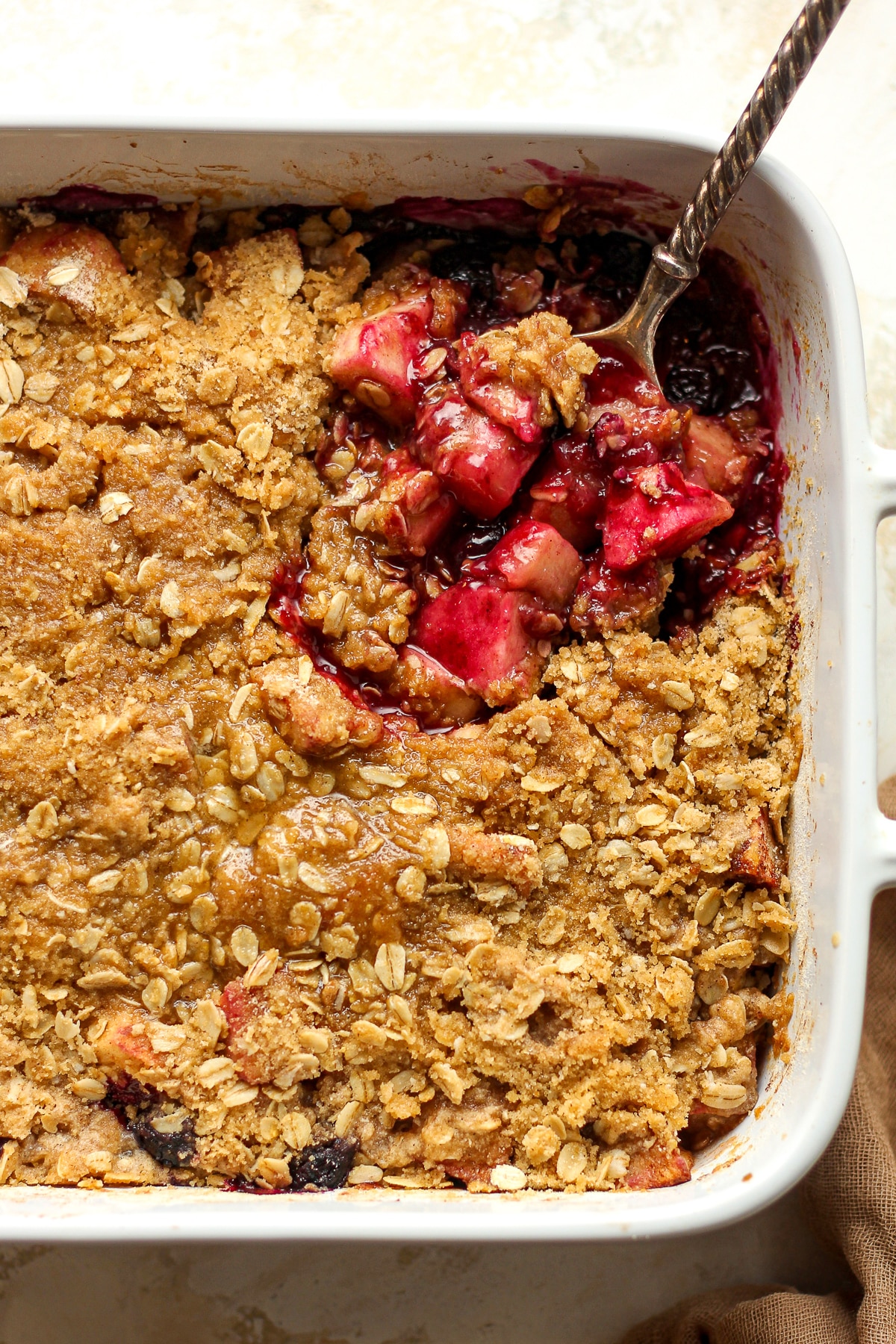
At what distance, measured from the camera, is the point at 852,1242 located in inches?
72.8

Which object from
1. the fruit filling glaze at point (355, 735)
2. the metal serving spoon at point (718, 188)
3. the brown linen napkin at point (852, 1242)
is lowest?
the brown linen napkin at point (852, 1242)

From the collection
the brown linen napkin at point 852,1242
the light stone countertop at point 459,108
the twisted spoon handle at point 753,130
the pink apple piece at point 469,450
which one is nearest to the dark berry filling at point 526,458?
the pink apple piece at point 469,450

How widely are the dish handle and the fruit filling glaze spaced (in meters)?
0.19

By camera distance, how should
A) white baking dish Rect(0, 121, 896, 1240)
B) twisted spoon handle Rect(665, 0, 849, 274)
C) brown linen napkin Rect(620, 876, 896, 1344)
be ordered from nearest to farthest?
1. twisted spoon handle Rect(665, 0, 849, 274)
2. white baking dish Rect(0, 121, 896, 1240)
3. brown linen napkin Rect(620, 876, 896, 1344)

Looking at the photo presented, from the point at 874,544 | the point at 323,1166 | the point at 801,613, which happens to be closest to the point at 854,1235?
the point at 323,1166

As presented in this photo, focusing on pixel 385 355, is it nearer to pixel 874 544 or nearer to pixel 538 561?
pixel 538 561

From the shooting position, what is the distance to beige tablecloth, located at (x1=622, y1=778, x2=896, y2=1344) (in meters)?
1.82

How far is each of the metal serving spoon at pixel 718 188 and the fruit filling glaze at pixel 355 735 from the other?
57 mm

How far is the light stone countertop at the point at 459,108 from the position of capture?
6.38 ft

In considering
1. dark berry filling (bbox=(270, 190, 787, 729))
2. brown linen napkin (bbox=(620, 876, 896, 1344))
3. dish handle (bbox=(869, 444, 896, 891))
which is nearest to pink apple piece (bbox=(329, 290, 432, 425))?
dark berry filling (bbox=(270, 190, 787, 729))

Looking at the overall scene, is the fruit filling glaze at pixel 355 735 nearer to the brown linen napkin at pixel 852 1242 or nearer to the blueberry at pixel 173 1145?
the blueberry at pixel 173 1145

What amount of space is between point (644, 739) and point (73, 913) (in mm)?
907

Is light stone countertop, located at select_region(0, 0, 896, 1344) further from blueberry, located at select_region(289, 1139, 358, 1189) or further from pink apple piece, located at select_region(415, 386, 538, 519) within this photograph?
pink apple piece, located at select_region(415, 386, 538, 519)

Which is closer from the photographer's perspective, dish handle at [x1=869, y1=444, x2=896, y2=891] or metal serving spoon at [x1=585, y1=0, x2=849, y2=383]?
metal serving spoon at [x1=585, y1=0, x2=849, y2=383]
